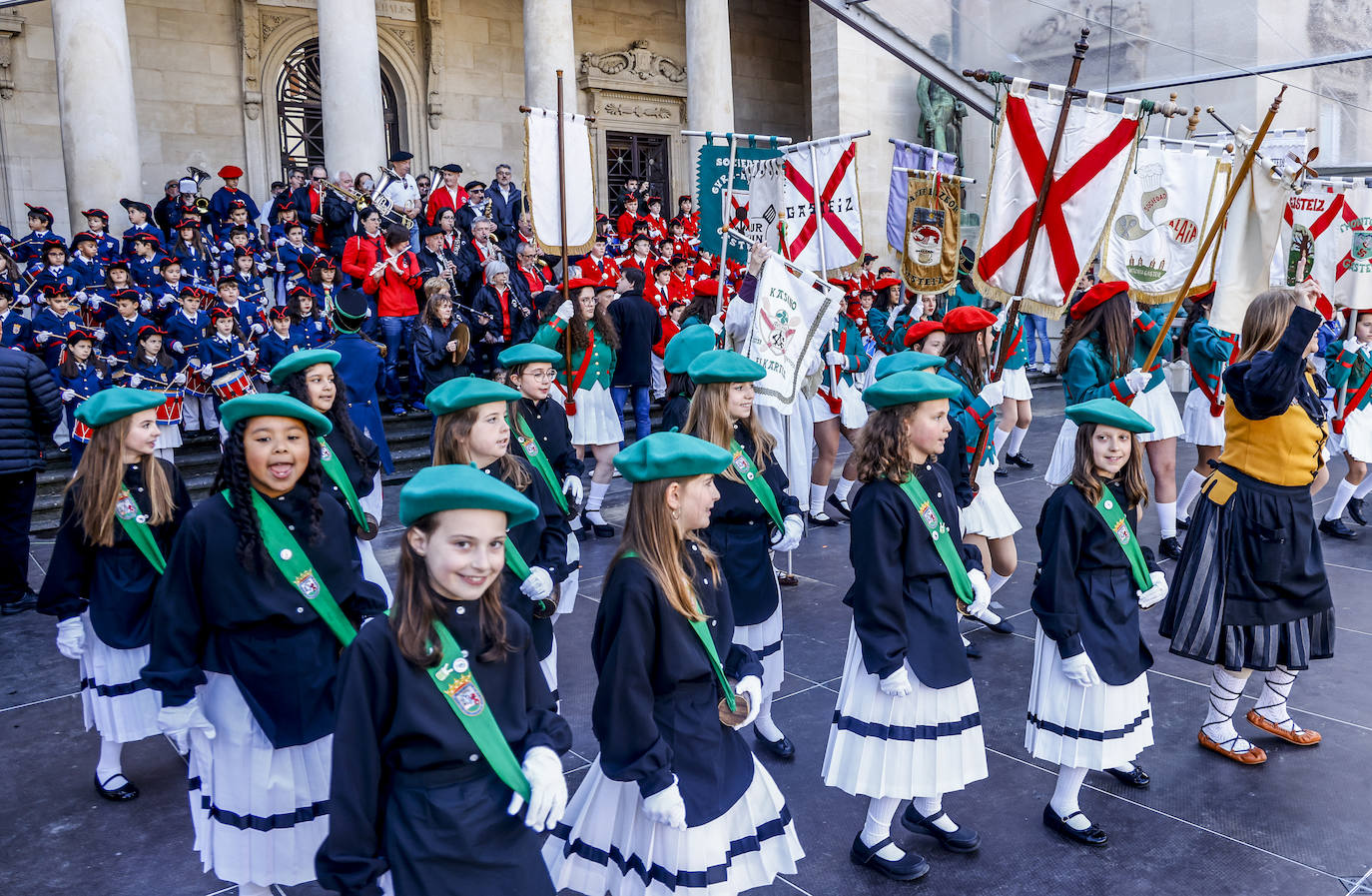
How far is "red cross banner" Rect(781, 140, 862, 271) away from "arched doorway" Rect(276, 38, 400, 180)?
12.8 metres

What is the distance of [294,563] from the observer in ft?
11.0

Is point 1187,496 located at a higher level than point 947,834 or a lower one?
higher

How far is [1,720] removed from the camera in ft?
17.8

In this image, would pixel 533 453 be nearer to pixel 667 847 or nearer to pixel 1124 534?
pixel 667 847

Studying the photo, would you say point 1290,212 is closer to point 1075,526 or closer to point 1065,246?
point 1065,246

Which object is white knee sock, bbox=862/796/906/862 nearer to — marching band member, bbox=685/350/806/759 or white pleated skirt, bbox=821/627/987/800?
white pleated skirt, bbox=821/627/987/800

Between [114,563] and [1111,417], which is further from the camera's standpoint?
[114,563]

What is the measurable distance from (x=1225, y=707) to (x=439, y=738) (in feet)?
12.3

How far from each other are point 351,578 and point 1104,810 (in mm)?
3066

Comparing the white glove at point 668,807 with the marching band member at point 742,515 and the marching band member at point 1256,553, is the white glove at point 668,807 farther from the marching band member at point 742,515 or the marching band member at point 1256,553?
the marching band member at point 1256,553

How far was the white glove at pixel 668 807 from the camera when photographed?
276cm

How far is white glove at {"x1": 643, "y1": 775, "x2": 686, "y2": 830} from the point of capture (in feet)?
9.07

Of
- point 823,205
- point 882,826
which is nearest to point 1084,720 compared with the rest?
point 882,826

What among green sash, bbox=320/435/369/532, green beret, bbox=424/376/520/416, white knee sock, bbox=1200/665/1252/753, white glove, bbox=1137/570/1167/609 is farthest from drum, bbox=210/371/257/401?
white knee sock, bbox=1200/665/1252/753
